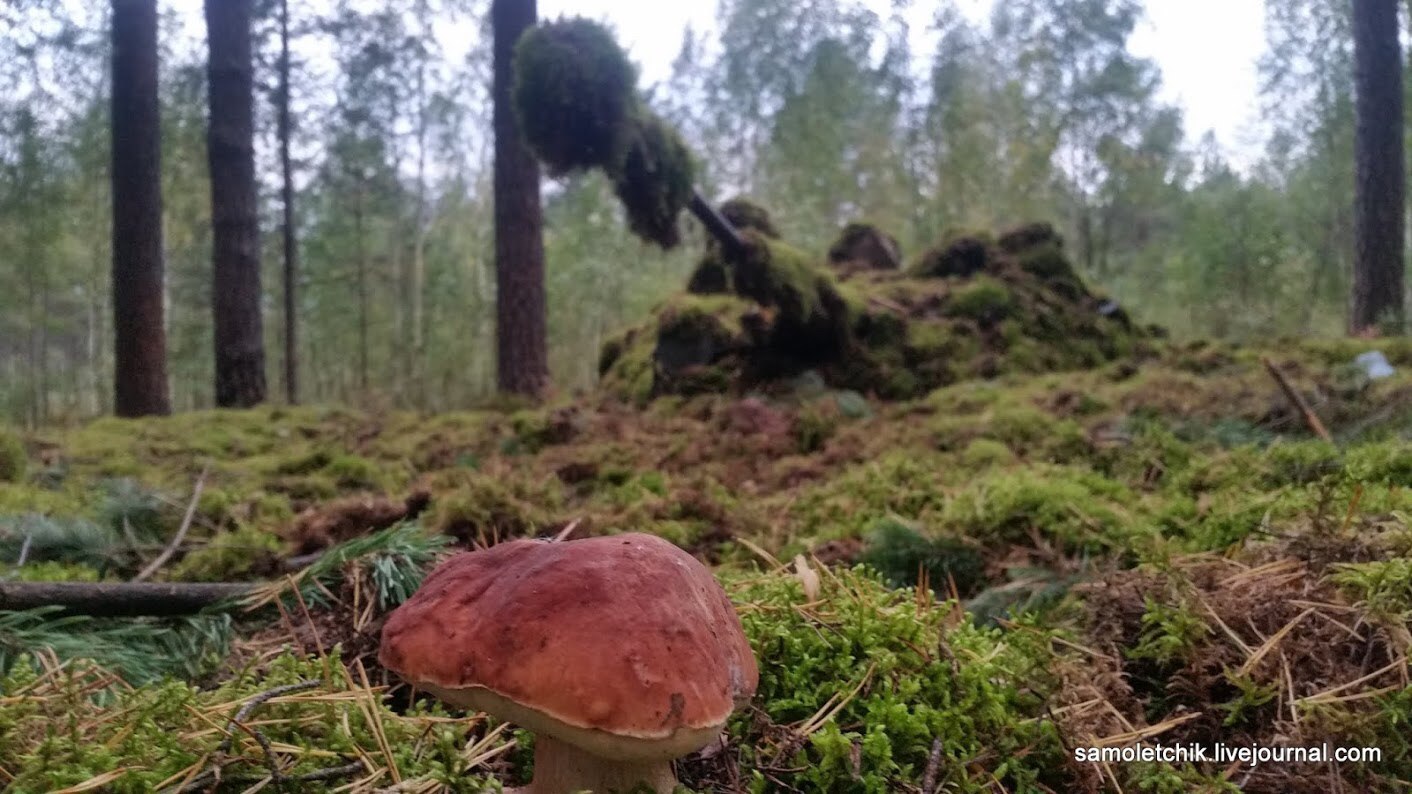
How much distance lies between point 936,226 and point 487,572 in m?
21.6

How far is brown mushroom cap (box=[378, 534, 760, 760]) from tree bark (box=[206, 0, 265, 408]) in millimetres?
8536

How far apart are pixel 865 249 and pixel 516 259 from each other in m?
4.75

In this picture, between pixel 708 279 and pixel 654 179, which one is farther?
pixel 708 279

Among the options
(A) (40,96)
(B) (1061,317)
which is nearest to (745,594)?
(B) (1061,317)

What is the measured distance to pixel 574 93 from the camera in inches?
183

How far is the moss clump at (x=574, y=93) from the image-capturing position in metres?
4.60

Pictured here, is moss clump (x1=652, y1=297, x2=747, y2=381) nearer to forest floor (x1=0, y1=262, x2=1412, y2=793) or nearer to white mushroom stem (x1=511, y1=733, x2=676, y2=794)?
forest floor (x1=0, y1=262, x2=1412, y2=793)

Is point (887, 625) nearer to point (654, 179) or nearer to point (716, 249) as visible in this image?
point (654, 179)

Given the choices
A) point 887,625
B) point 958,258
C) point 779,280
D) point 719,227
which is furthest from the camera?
point 958,258

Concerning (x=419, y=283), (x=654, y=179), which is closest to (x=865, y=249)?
(x=654, y=179)

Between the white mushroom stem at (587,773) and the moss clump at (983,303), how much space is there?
7.53m

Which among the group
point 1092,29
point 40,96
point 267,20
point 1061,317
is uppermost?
point 1092,29

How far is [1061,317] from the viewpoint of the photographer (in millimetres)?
8125

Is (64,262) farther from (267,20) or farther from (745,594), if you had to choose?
(745,594)
